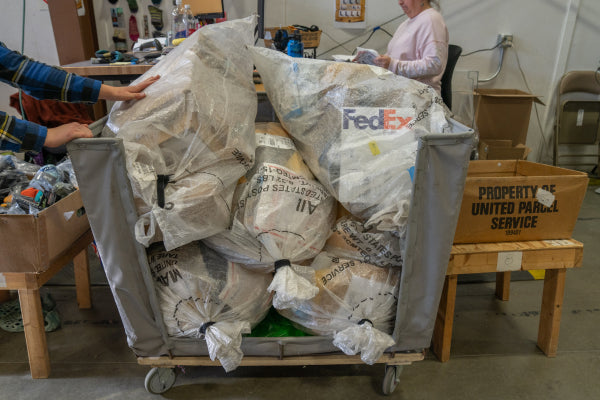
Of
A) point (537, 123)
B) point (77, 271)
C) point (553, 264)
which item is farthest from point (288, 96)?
point (537, 123)

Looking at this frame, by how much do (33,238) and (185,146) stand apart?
2.01 ft

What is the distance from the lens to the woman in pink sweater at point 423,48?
218 centimetres

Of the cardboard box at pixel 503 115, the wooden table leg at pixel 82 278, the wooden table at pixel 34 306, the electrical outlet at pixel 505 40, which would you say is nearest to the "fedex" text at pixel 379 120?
the wooden table at pixel 34 306

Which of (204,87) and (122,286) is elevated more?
(204,87)

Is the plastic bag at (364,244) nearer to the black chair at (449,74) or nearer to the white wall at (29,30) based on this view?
the black chair at (449,74)

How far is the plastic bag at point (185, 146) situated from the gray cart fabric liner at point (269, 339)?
64mm

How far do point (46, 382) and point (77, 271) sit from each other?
1.67 ft

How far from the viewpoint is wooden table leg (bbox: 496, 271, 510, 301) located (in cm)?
190

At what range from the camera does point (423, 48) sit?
2244 mm

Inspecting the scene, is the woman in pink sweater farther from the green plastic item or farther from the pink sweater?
the green plastic item

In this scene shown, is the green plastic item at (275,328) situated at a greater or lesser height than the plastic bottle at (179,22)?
lesser

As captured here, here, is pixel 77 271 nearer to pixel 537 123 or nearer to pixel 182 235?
pixel 182 235

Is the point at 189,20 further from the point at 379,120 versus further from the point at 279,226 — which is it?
the point at 279,226

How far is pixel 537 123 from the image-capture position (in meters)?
3.72
